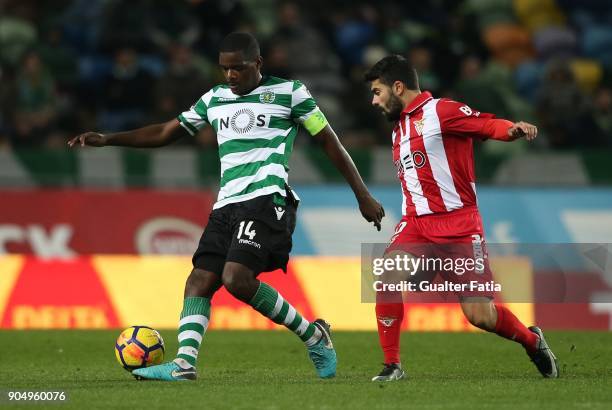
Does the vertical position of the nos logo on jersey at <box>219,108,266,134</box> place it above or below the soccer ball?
above

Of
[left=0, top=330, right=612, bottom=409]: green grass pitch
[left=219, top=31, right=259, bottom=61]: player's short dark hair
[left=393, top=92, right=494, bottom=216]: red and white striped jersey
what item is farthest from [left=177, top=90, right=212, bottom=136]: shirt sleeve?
[left=0, top=330, right=612, bottom=409]: green grass pitch

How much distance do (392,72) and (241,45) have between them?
97cm

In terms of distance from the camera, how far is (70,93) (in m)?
17.2

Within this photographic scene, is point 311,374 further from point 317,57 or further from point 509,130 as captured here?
point 317,57

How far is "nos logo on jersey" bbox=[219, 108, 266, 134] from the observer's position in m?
8.26

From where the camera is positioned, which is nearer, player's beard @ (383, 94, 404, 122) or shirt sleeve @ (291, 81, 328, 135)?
shirt sleeve @ (291, 81, 328, 135)

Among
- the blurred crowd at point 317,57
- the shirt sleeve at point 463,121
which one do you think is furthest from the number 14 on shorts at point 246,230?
the blurred crowd at point 317,57

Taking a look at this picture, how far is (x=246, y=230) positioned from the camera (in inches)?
320

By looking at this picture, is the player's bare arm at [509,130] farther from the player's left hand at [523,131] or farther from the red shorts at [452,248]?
the red shorts at [452,248]

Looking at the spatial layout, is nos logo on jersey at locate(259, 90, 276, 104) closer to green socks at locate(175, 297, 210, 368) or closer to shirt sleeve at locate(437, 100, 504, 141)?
shirt sleeve at locate(437, 100, 504, 141)

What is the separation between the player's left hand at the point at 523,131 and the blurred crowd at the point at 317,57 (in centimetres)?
798

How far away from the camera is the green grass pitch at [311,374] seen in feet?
23.8

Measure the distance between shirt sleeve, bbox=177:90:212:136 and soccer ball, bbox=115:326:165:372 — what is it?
4.28 feet

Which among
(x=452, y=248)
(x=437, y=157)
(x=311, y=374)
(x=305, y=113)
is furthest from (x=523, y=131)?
(x=311, y=374)
